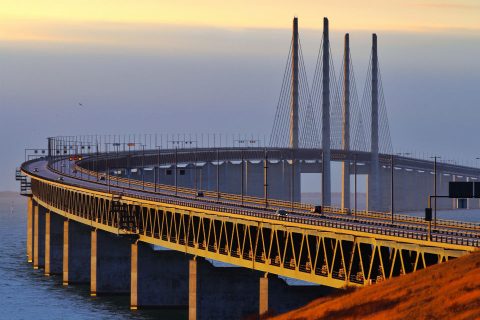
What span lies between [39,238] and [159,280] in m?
55.5

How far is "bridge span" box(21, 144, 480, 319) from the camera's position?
85250 millimetres

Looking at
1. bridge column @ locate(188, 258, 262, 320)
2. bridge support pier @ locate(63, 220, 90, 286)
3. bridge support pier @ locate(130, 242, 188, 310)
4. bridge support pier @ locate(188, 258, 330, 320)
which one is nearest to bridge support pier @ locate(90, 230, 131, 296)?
bridge support pier @ locate(63, 220, 90, 286)

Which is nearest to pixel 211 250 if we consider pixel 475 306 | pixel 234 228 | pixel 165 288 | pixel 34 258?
pixel 234 228

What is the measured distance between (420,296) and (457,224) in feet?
127

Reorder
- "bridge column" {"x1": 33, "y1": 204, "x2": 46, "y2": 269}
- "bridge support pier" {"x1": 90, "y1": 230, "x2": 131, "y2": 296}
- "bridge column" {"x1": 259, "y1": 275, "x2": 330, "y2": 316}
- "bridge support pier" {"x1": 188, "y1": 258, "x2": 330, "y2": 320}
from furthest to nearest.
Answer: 1. "bridge column" {"x1": 33, "y1": 204, "x2": 46, "y2": 269}
2. "bridge support pier" {"x1": 90, "y1": 230, "x2": 131, "y2": 296}
3. "bridge support pier" {"x1": 188, "y1": 258, "x2": 330, "y2": 320}
4. "bridge column" {"x1": 259, "y1": 275, "x2": 330, "y2": 316}

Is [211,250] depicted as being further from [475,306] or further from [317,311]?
[475,306]

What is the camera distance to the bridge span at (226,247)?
85.2 meters

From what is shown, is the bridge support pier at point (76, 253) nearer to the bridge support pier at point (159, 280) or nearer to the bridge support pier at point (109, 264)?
the bridge support pier at point (109, 264)

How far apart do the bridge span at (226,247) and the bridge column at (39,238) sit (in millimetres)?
6260

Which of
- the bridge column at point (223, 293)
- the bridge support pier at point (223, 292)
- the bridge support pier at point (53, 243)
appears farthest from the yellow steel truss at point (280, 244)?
the bridge support pier at point (53, 243)

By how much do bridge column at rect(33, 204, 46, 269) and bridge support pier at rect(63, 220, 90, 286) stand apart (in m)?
15.3

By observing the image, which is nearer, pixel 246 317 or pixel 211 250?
pixel 246 317

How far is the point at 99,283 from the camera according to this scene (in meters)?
139

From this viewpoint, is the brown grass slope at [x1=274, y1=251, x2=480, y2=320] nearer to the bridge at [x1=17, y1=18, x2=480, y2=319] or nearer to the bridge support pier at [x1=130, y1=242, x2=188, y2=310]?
the bridge at [x1=17, y1=18, x2=480, y2=319]
